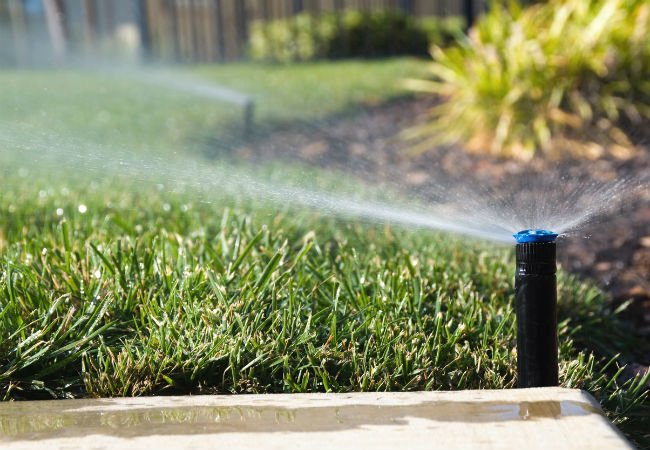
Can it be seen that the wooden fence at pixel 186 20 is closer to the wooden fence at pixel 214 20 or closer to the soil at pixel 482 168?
the wooden fence at pixel 214 20

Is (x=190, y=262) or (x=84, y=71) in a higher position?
(x=190, y=262)

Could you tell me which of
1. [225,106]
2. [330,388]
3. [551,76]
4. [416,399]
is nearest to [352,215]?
[330,388]

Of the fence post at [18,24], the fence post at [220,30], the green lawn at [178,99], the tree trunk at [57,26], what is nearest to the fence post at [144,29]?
the fence post at [220,30]

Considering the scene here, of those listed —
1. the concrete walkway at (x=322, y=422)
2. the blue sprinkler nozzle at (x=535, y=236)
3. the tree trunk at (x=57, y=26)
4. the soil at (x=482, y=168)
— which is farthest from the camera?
the tree trunk at (x=57, y=26)

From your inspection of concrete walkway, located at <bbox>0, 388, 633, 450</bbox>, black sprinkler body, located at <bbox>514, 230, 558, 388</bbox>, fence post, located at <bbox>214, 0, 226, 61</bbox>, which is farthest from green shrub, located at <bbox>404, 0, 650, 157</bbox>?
fence post, located at <bbox>214, 0, 226, 61</bbox>

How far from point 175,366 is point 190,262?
0.66 m

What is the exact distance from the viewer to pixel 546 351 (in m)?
2.02

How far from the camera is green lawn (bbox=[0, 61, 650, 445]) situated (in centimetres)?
217

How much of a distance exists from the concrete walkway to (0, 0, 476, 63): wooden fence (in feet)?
50.6

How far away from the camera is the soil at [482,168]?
374cm

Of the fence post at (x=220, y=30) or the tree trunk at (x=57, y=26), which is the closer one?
the tree trunk at (x=57, y=26)

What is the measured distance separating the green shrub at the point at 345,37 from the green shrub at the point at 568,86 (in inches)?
317

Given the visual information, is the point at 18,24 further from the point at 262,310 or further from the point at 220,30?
the point at 262,310

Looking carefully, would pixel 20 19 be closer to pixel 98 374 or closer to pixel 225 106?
pixel 225 106
